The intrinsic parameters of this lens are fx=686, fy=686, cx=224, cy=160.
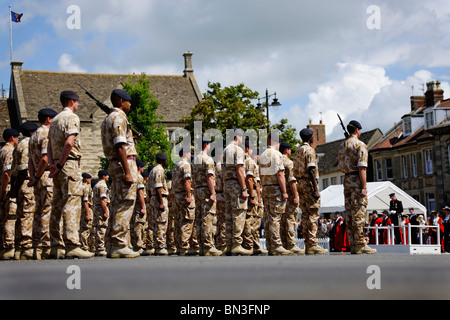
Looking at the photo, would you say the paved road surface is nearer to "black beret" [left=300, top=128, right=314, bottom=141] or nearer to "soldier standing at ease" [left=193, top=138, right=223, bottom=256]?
"soldier standing at ease" [left=193, top=138, right=223, bottom=256]

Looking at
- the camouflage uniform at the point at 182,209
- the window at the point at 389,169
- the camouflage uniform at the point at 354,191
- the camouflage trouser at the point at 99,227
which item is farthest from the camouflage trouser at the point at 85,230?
the window at the point at 389,169

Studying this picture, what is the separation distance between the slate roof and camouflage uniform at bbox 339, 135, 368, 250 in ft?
181

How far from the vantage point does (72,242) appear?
9477 mm

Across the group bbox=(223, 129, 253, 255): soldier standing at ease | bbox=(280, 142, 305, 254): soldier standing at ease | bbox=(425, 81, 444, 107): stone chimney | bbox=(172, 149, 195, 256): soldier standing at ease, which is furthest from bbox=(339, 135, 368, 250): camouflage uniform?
bbox=(425, 81, 444, 107): stone chimney

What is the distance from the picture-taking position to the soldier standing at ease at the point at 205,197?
13836 millimetres

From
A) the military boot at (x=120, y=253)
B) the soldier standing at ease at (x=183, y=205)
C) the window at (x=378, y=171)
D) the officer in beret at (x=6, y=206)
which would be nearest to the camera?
the military boot at (x=120, y=253)

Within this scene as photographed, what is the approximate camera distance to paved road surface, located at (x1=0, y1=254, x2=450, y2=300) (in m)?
5.91

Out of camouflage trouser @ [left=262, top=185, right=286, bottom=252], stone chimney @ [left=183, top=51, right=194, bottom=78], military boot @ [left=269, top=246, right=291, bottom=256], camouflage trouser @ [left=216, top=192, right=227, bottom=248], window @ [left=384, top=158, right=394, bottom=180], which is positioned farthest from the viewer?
stone chimney @ [left=183, top=51, right=194, bottom=78]

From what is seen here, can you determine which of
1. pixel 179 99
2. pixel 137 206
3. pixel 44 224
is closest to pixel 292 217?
pixel 44 224

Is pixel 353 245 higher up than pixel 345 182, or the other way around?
pixel 345 182

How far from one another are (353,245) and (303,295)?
7.10 meters

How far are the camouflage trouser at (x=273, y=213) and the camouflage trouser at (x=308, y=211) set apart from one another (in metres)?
0.69

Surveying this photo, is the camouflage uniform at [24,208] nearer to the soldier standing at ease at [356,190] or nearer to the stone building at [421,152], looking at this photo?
the soldier standing at ease at [356,190]
